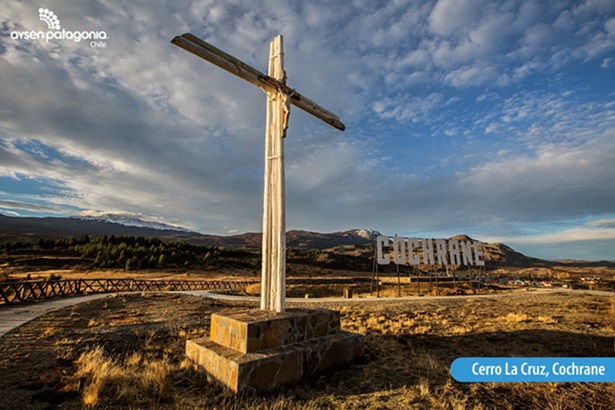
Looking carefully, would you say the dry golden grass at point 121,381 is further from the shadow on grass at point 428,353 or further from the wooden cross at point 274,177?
the wooden cross at point 274,177

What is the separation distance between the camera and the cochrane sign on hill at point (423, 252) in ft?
84.1

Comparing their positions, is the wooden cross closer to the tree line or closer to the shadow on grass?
the shadow on grass

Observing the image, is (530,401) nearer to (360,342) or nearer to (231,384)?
(360,342)

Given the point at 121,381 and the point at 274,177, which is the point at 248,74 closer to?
the point at 274,177

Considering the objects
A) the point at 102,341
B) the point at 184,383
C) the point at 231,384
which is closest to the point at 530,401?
the point at 231,384

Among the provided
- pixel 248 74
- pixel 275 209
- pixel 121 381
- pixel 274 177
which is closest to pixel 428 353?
pixel 275 209

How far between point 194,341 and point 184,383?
1008 mm

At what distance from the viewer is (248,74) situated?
22.1ft

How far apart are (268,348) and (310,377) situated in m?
1.04

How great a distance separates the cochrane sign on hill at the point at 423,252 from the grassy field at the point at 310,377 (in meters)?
13.2

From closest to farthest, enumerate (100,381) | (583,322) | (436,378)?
(100,381)
(436,378)
(583,322)

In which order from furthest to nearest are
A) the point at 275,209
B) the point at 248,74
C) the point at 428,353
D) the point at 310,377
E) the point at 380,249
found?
the point at 380,249
the point at 428,353
the point at 275,209
the point at 248,74
the point at 310,377

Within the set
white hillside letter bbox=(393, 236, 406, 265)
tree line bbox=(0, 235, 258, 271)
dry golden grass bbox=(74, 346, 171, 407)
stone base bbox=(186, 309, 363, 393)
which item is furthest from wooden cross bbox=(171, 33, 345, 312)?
tree line bbox=(0, 235, 258, 271)

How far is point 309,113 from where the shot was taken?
8.41m
